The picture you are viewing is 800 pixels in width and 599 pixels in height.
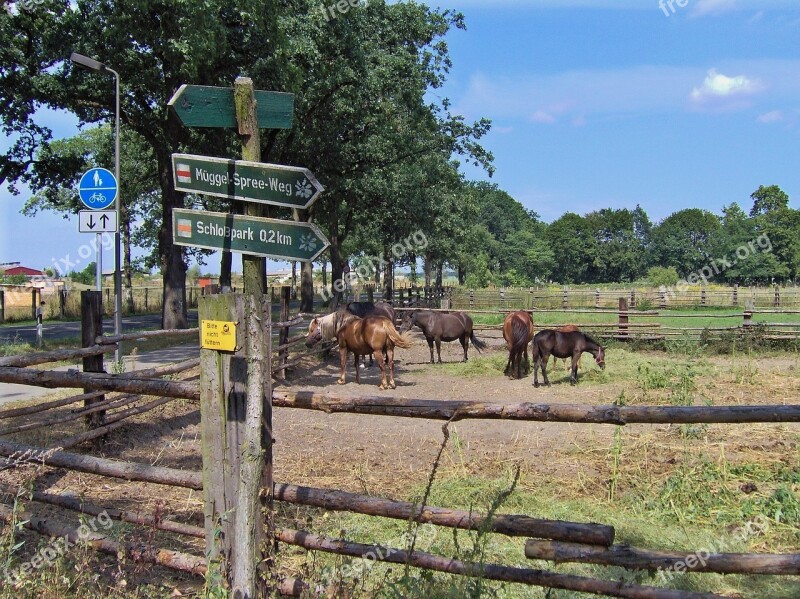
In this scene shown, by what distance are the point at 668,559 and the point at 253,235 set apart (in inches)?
100

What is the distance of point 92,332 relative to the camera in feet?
23.9

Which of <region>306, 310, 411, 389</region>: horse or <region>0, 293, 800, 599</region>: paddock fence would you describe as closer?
<region>0, 293, 800, 599</region>: paddock fence

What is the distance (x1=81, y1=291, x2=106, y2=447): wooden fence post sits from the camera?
7254 millimetres

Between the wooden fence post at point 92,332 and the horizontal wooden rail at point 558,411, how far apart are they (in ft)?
15.4

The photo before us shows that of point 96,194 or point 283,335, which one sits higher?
point 96,194

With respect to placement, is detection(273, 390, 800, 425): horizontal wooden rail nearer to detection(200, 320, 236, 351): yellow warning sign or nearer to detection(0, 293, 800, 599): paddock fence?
detection(0, 293, 800, 599): paddock fence

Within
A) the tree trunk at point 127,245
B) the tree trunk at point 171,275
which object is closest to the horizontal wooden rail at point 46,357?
the tree trunk at point 171,275

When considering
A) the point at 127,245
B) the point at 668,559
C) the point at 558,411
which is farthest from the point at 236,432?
Answer: the point at 127,245

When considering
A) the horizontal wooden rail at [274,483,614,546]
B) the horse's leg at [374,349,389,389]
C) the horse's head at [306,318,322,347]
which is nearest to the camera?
the horizontal wooden rail at [274,483,614,546]

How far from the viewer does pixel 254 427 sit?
2.91 metres

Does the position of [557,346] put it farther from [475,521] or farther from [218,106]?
[218,106]

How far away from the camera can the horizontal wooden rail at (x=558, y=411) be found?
2.98 meters

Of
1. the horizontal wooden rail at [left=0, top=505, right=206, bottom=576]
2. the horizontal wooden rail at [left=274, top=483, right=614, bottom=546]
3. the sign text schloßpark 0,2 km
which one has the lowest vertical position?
the horizontal wooden rail at [left=0, top=505, right=206, bottom=576]

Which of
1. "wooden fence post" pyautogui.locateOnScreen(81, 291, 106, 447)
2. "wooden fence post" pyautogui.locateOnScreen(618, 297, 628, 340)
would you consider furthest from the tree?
"wooden fence post" pyautogui.locateOnScreen(81, 291, 106, 447)
